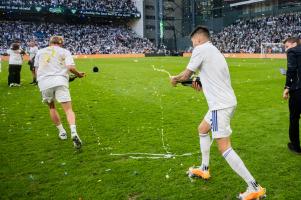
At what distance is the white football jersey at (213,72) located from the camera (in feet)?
17.0

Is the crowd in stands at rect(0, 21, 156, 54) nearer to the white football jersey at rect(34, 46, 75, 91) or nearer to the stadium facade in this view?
the stadium facade

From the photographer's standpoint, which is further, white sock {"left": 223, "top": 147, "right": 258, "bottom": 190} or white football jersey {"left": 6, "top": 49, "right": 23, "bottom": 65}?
white football jersey {"left": 6, "top": 49, "right": 23, "bottom": 65}

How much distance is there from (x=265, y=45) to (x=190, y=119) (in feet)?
154

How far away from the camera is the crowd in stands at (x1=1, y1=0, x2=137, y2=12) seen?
69.8 m

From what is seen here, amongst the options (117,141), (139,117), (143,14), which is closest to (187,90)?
(139,117)

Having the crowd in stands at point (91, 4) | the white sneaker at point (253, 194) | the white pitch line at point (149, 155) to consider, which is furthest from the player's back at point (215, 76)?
the crowd in stands at point (91, 4)

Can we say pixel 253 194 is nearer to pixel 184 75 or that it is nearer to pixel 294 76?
pixel 184 75

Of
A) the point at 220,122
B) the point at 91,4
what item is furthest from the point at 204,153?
the point at 91,4

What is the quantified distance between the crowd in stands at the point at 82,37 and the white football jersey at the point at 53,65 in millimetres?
55488

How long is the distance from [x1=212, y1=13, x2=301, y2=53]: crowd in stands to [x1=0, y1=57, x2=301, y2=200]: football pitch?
43815 mm

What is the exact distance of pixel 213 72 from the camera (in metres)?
5.20

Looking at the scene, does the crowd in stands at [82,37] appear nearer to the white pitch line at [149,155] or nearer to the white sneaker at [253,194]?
the white pitch line at [149,155]

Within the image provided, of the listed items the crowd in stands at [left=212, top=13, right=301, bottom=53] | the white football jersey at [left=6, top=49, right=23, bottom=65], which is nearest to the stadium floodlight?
the crowd in stands at [left=212, top=13, right=301, bottom=53]

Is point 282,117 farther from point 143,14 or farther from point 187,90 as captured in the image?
point 143,14
